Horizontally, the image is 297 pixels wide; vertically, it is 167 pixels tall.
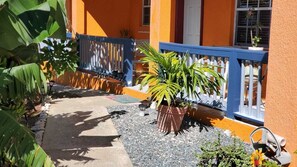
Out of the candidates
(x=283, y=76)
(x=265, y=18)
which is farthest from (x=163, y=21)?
(x=283, y=76)

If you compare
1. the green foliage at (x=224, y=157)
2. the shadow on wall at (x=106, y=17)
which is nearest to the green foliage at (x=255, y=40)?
the green foliage at (x=224, y=157)

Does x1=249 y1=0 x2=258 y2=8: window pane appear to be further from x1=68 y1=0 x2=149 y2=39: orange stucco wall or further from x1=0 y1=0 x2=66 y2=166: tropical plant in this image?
x1=0 y1=0 x2=66 y2=166: tropical plant

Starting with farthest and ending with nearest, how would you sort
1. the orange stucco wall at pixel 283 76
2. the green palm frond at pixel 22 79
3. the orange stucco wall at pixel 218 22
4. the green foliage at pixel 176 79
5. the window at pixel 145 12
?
1. the window at pixel 145 12
2. the orange stucco wall at pixel 218 22
3. the green foliage at pixel 176 79
4. the orange stucco wall at pixel 283 76
5. the green palm frond at pixel 22 79

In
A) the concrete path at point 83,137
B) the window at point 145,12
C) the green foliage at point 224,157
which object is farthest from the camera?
the window at point 145,12

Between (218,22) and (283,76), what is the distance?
4.79 meters

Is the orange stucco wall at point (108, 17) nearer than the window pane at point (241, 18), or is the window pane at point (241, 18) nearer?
the window pane at point (241, 18)

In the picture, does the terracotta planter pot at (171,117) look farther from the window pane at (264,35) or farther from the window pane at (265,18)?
the window pane at (265,18)

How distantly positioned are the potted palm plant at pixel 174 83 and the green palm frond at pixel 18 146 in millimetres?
2801

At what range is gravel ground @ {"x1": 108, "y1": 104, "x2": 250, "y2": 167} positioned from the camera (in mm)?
5320

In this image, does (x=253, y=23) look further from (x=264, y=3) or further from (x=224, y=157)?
(x=224, y=157)

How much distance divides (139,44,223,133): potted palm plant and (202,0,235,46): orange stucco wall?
2898 mm

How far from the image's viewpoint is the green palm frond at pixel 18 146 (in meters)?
3.36

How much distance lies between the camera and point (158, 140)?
6117 millimetres

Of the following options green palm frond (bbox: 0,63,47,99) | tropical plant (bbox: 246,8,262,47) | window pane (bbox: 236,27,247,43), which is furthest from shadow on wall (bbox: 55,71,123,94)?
green palm frond (bbox: 0,63,47,99)
